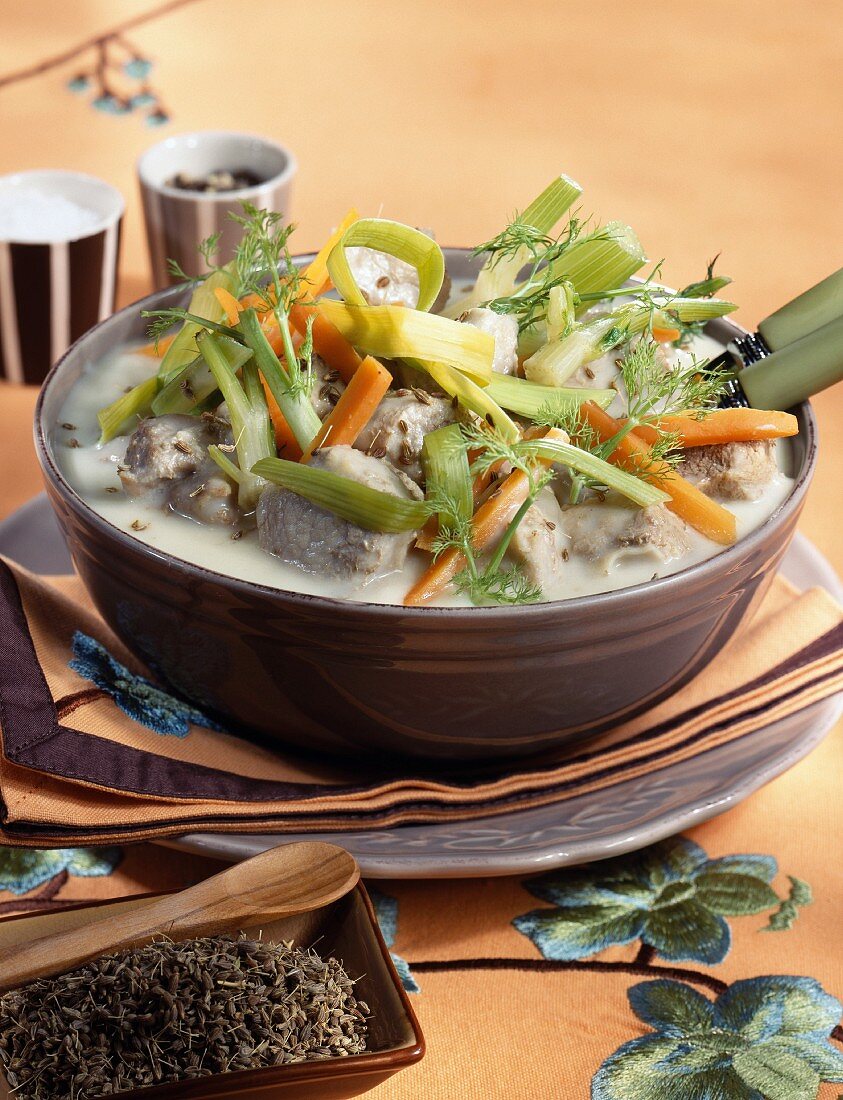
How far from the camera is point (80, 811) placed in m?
1.70

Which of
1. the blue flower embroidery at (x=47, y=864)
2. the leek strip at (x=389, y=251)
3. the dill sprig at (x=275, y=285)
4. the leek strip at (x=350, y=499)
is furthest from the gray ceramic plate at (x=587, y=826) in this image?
the leek strip at (x=389, y=251)

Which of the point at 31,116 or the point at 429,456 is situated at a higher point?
the point at 429,456

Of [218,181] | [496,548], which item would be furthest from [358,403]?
[218,181]

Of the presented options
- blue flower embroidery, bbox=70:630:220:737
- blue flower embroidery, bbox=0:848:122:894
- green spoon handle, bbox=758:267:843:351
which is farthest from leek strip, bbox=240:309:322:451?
green spoon handle, bbox=758:267:843:351

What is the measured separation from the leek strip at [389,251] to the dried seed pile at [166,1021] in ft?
3.07

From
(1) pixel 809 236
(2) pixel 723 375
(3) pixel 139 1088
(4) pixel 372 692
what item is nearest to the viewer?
(3) pixel 139 1088

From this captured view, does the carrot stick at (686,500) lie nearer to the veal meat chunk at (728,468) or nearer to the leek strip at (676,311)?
the veal meat chunk at (728,468)

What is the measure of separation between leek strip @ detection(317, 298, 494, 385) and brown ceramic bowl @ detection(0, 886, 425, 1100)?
74 centimetres

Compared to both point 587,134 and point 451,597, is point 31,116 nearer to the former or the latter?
point 587,134

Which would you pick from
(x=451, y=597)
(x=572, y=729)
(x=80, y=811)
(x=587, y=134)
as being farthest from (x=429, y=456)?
(x=587, y=134)

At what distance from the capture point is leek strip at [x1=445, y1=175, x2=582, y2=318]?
2.06m

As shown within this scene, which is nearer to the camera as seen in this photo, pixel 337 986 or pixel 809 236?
pixel 337 986

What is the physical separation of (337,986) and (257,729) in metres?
0.49

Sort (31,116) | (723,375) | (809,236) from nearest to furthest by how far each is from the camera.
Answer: (723,375)
(809,236)
(31,116)
